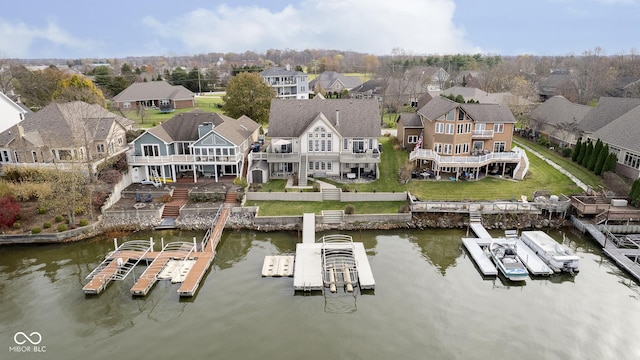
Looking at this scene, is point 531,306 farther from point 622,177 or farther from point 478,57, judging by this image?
point 478,57

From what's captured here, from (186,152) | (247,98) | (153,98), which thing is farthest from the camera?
(153,98)

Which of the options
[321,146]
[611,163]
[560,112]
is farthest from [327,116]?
[560,112]

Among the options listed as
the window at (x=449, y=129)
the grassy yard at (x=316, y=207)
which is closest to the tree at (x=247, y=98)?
the grassy yard at (x=316, y=207)

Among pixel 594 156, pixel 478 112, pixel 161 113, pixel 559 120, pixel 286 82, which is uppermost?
pixel 286 82

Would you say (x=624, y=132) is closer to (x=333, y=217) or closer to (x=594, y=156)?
(x=594, y=156)

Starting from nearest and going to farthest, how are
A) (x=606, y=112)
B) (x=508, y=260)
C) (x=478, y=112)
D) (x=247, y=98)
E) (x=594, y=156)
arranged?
(x=508, y=260) < (x=594, y=156) < (x=478, y=112) < (x=606, y=112) < (x=247, y=98)

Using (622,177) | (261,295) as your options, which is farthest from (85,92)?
(622,177)

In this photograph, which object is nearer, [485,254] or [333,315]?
[333,315]
